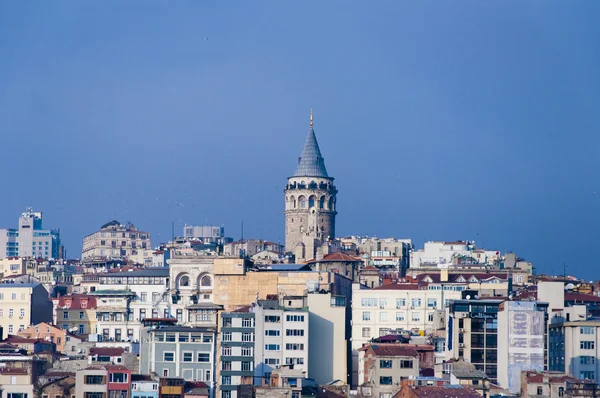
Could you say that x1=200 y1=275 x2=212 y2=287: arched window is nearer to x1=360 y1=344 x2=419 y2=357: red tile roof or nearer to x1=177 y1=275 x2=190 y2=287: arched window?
x1=177 y1=275 x2=190 y2=287: arched window

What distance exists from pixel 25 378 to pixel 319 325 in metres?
18.6

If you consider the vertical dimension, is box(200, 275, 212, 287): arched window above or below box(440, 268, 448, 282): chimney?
below

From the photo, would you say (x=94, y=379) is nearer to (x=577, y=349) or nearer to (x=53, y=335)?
(x=577, y=349)

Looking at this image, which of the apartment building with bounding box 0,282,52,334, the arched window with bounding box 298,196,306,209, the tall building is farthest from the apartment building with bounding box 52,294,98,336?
the arched window with bounding box 298,196,306,209

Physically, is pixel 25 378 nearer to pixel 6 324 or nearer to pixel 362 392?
pixel 362 392

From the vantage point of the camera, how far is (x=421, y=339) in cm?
10056

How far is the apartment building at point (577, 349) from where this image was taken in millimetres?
91875

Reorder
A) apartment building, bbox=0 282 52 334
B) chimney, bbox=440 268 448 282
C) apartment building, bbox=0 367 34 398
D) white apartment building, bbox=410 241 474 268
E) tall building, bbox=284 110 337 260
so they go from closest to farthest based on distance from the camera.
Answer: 1. apartment building, bbox=0 367 34 398
2. apartment building, bbox=0 282 52 334
3. chimney, bbox=440 268 448 282
4. white apartment building, bbox=410 241 474 268
5. tall building, bbox=284 110 337 260

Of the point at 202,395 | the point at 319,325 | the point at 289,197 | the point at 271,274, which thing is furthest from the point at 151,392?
the point at 289,197

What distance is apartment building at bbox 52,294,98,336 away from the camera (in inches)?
4742

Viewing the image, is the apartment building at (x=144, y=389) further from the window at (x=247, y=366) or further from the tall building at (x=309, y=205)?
the tall building at (x=309, y=205)

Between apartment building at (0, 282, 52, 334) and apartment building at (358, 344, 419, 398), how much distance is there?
3675 cm

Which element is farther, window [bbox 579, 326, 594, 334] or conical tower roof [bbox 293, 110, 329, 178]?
conical tower roof [bbox 293, 110, 329, 178]

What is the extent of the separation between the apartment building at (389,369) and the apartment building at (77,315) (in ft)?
111
